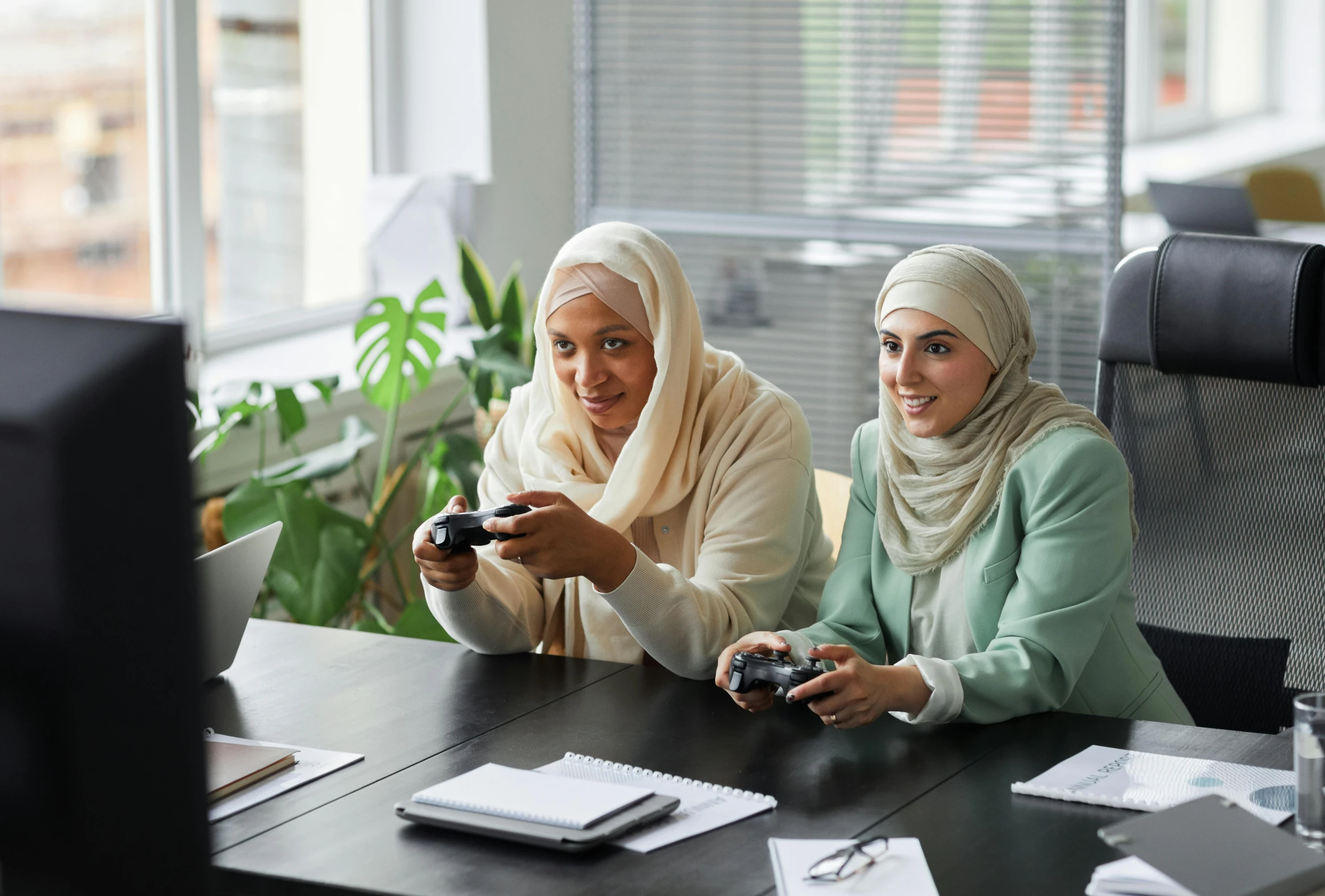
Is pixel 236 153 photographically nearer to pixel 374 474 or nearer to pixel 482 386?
pixel 374 474

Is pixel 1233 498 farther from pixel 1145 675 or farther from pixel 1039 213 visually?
pixel 1039 213

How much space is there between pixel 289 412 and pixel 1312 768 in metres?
1.95

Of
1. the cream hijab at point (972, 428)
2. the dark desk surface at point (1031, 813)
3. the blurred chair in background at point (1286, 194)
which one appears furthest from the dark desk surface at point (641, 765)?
the blurred chair in background at point (1286, 194)

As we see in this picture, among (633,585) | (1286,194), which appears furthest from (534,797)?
(1286,194)

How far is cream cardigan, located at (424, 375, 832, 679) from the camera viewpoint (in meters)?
1.86

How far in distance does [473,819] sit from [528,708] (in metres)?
0.38

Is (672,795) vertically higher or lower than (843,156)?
lower

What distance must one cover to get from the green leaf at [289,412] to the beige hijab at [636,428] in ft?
2.45

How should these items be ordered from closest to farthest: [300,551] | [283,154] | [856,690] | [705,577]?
[856,690]
[705,577]
[300,551]
[283,154]

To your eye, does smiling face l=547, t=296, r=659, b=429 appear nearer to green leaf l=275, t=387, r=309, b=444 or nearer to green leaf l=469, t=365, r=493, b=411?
green leaf l=275, t=387, r=309, b=444

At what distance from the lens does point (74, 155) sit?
3.24 metres

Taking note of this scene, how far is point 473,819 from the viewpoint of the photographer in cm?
140

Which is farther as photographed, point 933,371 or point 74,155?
point 74,155

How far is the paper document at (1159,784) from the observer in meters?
1.42
